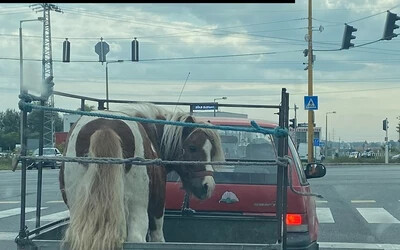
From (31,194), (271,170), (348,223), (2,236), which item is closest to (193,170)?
(271,170)

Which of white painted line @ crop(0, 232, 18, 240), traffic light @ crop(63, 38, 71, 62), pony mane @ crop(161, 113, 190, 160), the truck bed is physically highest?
traffic light @ crop(63, 38, 71, 62)

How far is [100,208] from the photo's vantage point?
13.1 feet

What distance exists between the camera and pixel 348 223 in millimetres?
12734

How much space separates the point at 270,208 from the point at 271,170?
393 mm

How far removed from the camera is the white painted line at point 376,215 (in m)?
13.1

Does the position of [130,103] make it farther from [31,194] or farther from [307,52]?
[307,52]

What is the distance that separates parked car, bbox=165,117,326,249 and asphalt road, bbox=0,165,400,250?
3.72m

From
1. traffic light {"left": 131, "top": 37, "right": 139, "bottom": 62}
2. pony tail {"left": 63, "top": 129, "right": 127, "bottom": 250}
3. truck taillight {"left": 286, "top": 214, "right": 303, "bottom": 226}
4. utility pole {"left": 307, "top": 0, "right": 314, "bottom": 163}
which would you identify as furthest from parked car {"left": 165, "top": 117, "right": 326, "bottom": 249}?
utility pole {"left": 307, "top": 0, "right": 314, "bottom": 163}

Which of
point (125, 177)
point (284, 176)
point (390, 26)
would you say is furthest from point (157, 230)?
point (390, 26)

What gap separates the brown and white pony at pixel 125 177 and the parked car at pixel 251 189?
50.5 inches

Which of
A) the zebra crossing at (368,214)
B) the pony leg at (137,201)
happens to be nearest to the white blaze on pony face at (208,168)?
the pony leg at (137,201)

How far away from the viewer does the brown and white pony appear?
3.99 m

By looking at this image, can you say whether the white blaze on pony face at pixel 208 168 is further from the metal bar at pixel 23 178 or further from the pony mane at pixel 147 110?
the metal bar at pixel 23 178

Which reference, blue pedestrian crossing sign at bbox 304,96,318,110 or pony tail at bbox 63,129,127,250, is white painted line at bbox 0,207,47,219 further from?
blue pedestrian crossing sign at bbox 304,96,318,110
